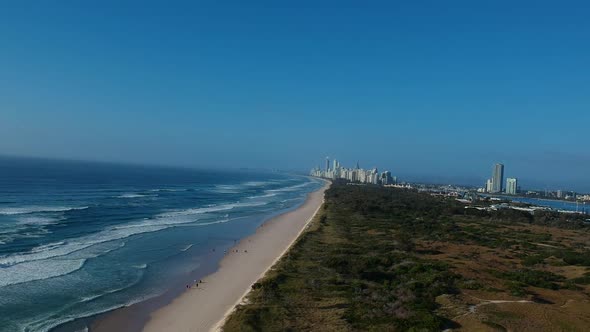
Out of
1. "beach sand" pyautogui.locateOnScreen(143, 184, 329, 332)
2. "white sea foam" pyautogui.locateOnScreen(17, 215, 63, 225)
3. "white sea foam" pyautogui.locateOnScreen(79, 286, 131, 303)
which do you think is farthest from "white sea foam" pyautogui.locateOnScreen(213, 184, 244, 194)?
"white sea foam" pyautogui.locateOnScreen(79, 286, 131, 303)

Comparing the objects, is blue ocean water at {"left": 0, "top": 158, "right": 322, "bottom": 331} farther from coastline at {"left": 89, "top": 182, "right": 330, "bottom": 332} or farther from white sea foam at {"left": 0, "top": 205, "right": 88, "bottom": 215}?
coastline at {"left": 89, "top": 182, "right": 330, "bottom": 332}

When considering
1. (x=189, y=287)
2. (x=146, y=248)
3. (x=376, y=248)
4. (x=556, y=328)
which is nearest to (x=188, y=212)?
(x=146, y=248)

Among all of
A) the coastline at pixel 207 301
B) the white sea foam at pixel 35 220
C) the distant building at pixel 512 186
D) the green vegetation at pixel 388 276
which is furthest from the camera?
the distant building at pixel 512 186

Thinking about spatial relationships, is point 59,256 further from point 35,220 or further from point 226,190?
point 226,190

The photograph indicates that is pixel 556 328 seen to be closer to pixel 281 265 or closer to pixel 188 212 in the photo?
pixel 281 265

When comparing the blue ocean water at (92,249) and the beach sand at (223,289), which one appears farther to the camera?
the blue ocean water at (92,249)

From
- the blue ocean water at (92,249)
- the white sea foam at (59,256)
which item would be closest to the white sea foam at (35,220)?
the blue ocean water at (92,249)

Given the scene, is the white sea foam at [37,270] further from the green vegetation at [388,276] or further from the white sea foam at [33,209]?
the white sea foam at [33,209]
